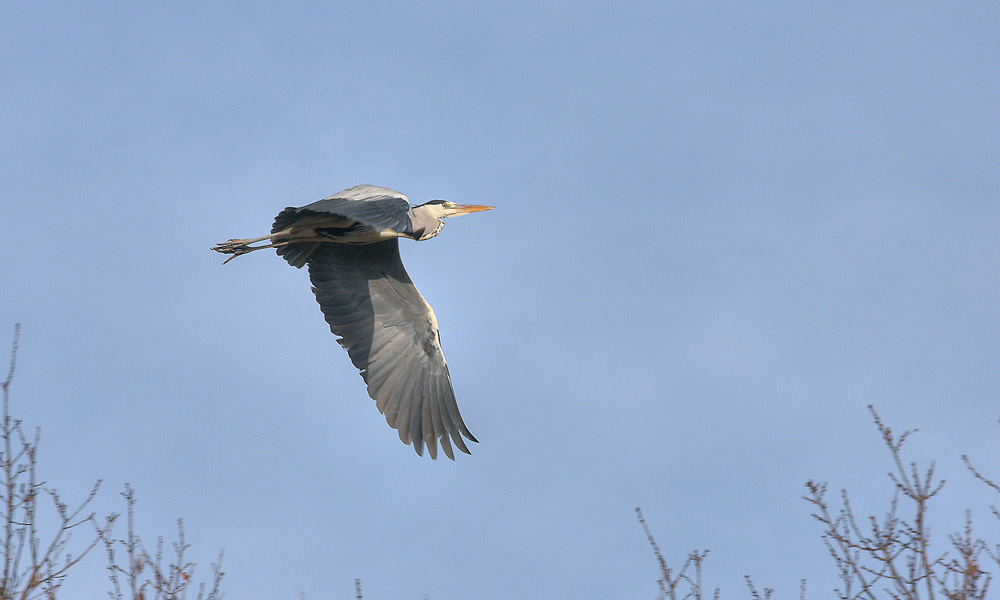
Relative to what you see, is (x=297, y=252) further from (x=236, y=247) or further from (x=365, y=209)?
(x=365, y=209)

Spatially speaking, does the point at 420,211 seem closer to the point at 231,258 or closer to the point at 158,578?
the point at 231,258

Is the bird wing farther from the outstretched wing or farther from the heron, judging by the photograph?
the outstretched wing

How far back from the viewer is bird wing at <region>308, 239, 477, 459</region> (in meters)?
9.50

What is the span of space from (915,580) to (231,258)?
6311 millimetres

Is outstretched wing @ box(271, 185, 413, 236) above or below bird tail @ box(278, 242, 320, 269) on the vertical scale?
below

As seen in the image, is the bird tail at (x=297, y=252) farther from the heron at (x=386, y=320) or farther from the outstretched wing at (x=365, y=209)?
the outstretched wing at (x=365, y=209)

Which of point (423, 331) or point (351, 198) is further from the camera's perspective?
point (423, 331)

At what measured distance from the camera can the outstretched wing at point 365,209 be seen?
7445 mm

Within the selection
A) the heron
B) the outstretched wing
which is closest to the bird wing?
the heron

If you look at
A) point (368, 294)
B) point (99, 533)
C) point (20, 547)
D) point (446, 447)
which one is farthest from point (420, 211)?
point (20, 547)

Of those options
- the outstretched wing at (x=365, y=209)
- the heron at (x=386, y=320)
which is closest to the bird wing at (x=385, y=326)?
the heron at (x=386, y=320)

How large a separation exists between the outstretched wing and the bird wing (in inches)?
32.5

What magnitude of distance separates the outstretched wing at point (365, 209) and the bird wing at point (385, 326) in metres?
0.83

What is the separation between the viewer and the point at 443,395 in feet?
31.3
